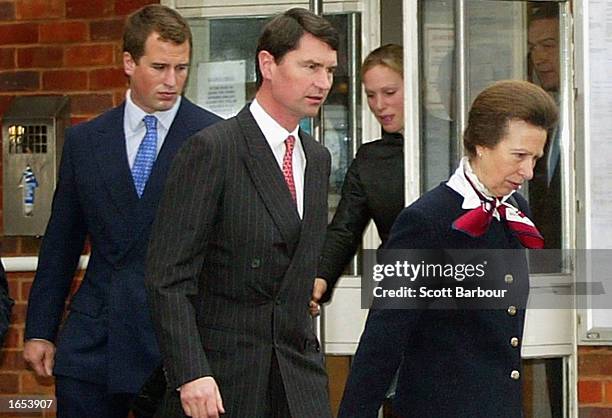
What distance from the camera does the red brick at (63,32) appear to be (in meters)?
6.55

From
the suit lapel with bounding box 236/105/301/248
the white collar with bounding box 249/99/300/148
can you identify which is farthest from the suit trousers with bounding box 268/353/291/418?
the white collar with bounding box 249/99/300/148

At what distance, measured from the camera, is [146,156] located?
4.52m

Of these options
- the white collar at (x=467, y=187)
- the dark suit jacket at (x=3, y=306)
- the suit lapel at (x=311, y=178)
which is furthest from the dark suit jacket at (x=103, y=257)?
the white collar at (x=467, y=187)

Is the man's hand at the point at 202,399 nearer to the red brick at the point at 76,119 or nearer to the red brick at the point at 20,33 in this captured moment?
the red brick at the point at 76,119

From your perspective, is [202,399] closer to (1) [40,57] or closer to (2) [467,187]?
(2) [467,187]

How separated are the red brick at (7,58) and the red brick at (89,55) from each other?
0.84 ft

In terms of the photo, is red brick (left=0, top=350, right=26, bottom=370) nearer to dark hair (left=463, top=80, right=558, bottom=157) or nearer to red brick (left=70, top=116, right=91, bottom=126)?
red brick (left=70, top=116, right=91, bottom=126)

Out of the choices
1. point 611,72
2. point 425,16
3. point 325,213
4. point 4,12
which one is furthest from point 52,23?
point 325,213

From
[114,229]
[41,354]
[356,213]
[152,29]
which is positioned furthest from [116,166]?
[356,213]

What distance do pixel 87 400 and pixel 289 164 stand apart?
103 centimetres

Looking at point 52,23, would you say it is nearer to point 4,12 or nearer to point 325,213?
point 4,12

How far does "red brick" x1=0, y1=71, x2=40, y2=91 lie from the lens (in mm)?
6605

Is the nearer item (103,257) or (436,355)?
(436,355)

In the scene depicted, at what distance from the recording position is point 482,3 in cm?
618
